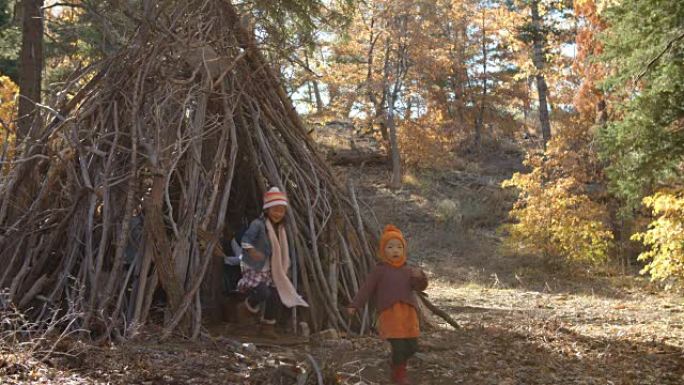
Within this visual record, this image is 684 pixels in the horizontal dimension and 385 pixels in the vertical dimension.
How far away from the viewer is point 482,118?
25.7 m

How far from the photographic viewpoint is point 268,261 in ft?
18.1

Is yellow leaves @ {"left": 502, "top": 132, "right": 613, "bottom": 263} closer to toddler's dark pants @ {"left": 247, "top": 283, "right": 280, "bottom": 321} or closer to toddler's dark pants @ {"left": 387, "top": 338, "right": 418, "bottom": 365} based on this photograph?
toddler's dark pants @ {"left": 247, "top": 283, "right": 280, "bottom": 321}

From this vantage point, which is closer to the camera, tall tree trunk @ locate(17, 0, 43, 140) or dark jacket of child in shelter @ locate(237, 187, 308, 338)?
dark jacket of child in shelter @ locate(237, 187, 308, 338)

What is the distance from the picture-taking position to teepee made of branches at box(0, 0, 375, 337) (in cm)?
503

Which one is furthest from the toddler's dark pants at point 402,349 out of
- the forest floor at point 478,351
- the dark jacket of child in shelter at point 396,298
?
the forest floor at point 478,351

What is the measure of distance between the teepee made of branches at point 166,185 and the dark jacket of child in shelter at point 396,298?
1.16 m

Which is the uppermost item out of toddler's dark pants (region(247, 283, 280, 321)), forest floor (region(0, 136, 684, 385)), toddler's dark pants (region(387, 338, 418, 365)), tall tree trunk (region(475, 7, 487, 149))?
tall tree trunk (region(475, 7, 487, 149))

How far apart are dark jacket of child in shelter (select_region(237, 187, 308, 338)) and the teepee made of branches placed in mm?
250

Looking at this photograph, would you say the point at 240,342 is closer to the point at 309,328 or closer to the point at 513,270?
the point at 309,328

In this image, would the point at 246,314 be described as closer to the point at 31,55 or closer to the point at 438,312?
the point at 438,312

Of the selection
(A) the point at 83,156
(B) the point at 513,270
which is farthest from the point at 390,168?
(A) the point at 83,156

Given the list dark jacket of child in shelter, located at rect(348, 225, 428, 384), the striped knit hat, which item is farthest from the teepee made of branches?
dark jacket of child in shelter, located at rect(348, 225, 428, 384)

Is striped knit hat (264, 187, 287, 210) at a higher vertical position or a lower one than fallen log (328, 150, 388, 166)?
lower

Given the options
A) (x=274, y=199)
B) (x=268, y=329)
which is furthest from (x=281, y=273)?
(x=274, y=199)
